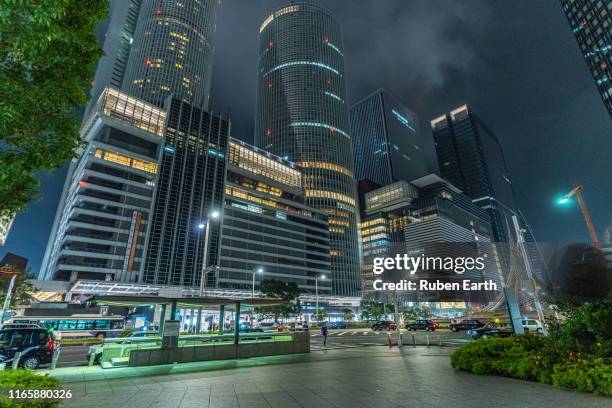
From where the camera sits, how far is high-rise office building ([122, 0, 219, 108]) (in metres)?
145

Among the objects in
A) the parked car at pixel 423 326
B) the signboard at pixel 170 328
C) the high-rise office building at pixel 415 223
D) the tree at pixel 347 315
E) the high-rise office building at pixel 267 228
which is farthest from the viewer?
the high-rise office building at pixel 415 223

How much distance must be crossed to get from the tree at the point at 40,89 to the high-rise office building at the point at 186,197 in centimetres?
7181

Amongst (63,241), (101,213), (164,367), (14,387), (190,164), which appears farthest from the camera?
(190,164)

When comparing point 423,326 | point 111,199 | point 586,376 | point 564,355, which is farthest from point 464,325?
point 111,199

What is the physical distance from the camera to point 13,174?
7.96m

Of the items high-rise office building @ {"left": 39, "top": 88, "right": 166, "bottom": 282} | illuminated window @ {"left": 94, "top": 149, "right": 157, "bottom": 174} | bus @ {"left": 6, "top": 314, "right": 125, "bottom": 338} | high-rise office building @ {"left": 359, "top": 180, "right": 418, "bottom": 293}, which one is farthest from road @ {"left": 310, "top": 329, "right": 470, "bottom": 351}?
high-rise office building @ {"left": 359, "top": 180, "right": 418, "bottom": 293}

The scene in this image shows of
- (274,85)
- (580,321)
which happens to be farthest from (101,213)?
(274,85)

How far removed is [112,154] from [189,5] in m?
133

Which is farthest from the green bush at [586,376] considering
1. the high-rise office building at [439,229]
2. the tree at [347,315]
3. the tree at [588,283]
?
the high-rise office building at [439,229]

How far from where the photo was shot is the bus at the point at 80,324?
3703cm

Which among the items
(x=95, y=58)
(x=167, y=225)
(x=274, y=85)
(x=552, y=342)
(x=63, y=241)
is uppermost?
(x=274, y=85)

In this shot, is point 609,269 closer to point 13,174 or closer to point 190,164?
point 13,174

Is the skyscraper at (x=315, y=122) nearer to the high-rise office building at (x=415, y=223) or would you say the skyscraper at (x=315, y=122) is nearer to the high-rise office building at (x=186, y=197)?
the high-rise office building at (x=415, y=223)

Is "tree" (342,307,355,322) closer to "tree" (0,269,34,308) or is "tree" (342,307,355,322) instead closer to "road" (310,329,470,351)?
"road" (310,329,470,351)
